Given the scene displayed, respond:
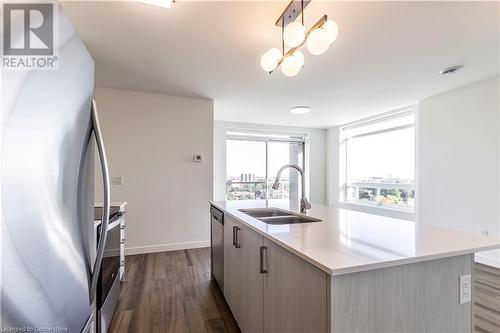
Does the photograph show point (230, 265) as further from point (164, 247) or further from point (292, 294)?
point (164, 247)

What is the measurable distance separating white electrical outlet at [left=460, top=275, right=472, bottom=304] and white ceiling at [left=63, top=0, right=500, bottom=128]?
1772 millimetres

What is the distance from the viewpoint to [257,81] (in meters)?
3.18

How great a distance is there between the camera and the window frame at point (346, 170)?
423 cm

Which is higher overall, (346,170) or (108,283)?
(346,170)

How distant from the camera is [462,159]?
341 cm

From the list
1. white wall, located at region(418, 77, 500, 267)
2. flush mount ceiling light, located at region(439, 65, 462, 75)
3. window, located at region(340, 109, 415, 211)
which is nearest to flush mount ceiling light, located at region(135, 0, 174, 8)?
flush mount ceiling light, located at region(439, 65, 462, 75)

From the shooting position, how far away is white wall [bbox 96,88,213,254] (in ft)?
11.6

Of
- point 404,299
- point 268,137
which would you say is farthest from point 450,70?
point 268,137

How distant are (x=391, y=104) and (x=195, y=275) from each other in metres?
4.13

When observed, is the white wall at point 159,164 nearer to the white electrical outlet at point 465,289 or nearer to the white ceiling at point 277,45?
the white ceiling at point 277,45

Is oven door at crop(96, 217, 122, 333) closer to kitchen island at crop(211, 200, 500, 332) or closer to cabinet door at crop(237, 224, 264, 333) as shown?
cabinet door at crop(237, 224, 264, 333)

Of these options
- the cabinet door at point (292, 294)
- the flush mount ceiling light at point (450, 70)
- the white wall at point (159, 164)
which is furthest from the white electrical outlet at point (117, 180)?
the flush mount ceiling light at point (450, 70)

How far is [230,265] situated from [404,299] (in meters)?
1.31

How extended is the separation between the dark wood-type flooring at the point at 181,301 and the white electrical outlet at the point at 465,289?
3.91ft
